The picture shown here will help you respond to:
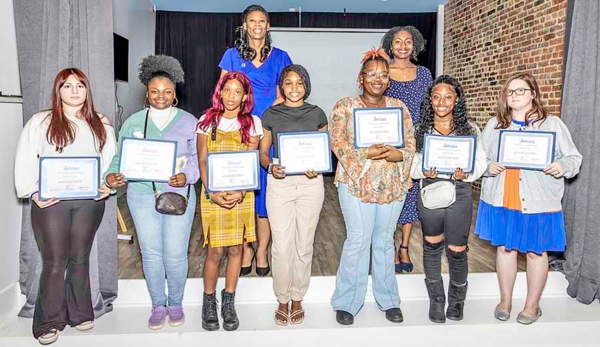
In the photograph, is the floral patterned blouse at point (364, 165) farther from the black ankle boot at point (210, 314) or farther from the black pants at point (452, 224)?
the black ankle boot at point (210, 314)

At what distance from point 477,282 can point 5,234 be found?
2.77m

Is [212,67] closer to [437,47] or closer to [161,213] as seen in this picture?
[437,47]

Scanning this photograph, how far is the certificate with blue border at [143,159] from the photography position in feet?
7.46

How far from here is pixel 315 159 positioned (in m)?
2.36

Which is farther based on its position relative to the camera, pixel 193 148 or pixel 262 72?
pixel 262 72

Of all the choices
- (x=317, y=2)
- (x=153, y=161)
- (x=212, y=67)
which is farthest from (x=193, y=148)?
(x=212, y=67)

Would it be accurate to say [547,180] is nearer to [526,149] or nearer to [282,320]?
[526,149]

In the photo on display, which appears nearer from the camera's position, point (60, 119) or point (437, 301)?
point (60, 119)

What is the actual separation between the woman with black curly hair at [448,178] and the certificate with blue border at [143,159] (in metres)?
1.27

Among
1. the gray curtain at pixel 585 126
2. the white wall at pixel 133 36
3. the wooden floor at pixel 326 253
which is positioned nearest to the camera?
the gray curtain at pixel 585 126

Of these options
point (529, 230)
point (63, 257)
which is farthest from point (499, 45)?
point (63, 257)

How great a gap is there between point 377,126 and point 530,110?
32.9 inches

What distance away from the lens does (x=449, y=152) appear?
242 cm

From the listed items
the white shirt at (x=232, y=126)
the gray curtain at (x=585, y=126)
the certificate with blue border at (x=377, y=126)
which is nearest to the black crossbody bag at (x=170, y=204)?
the white shirt at (x=232, y=126)
